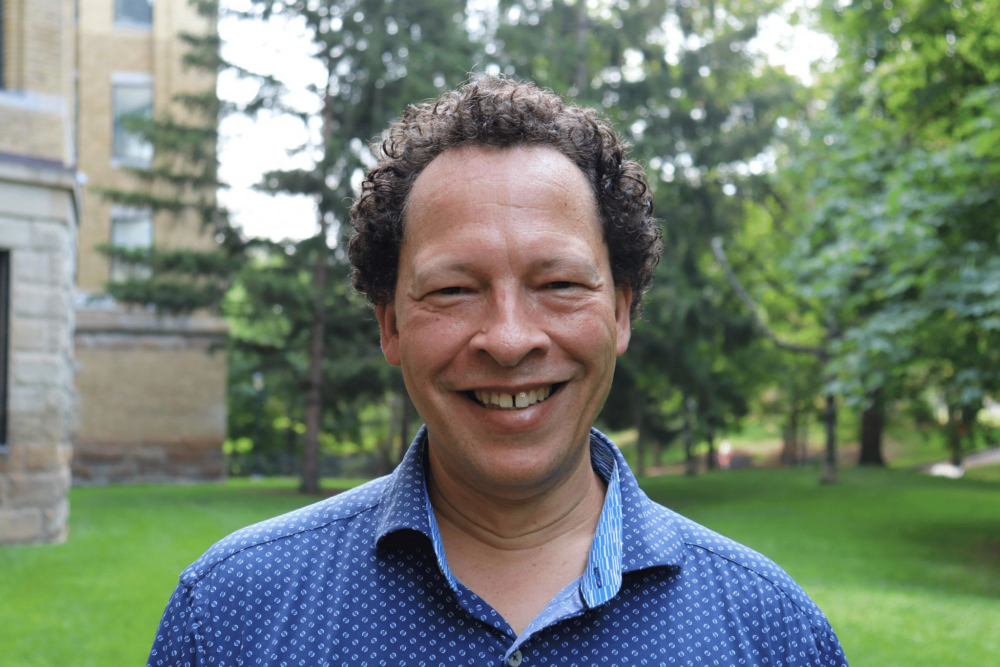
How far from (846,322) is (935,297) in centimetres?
1201

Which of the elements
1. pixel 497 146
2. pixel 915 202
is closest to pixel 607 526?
pixel 497 146

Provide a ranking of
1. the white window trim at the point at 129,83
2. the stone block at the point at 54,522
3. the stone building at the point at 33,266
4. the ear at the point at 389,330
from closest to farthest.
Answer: the ear at the point at 389,330 → the stone building at the point at 33,266 → the stone block at the point at 54,522 → the white window trim at the point at 129,83

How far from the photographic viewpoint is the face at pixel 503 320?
→ 1859 mm

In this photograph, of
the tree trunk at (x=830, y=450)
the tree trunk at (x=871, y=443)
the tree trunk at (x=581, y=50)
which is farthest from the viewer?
the tree trunk at (x=871, y=443)

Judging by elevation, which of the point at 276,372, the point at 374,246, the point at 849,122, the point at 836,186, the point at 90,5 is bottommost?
the point at 276,372

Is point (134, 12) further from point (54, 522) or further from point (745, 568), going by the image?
point (745, 568)

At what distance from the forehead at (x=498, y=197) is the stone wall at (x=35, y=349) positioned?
10266 millimetres

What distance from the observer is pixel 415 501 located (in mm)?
1926

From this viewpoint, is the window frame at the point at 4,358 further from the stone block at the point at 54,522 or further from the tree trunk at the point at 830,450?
the tree trunk at the point at 830,450

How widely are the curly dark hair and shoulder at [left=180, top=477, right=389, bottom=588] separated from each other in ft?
1.44

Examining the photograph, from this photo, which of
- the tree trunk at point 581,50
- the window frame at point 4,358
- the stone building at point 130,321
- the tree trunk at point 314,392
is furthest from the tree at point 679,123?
the window frame at point 4,358

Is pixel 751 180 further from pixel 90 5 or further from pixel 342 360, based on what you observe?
pixel 90 5

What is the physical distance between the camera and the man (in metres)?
1.80

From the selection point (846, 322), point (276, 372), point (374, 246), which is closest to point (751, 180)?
point (846, 322)
